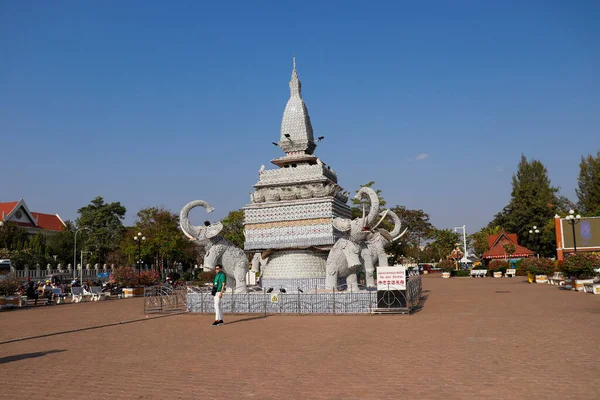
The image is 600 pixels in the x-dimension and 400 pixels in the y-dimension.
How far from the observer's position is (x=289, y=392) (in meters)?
6.47

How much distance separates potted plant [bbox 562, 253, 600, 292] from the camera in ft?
76.5

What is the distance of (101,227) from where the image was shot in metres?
66.2

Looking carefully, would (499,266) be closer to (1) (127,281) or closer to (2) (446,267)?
(2) (446,267)

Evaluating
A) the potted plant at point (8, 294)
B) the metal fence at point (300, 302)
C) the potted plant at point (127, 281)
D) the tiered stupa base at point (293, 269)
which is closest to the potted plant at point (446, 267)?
the potted plant at point (127, 281)

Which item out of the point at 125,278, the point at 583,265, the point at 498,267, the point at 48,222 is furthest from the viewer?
the point at 48,222

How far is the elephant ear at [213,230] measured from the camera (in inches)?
691

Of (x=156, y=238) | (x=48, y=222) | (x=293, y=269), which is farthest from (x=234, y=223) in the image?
(x=48, y=222)

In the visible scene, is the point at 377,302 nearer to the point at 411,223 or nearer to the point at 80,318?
the point at 80,318

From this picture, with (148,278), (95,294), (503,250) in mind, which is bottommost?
(95,294)

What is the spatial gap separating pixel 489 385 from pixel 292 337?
510 cm

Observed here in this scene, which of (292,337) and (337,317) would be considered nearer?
(292,337)

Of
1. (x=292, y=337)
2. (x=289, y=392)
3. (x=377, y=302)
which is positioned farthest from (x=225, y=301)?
(x=289, y=392)

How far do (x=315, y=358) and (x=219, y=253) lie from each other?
362 inches

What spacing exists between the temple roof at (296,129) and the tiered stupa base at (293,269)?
4858mm
